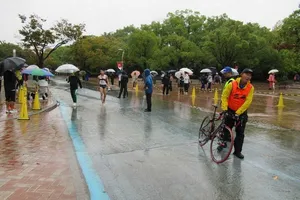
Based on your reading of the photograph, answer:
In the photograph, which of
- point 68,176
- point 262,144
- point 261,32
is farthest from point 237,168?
point 261,32

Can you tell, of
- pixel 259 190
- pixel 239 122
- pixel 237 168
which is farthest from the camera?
pixel 239 122

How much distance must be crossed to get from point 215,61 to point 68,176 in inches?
1545

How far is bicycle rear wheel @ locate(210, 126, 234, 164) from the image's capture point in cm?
604

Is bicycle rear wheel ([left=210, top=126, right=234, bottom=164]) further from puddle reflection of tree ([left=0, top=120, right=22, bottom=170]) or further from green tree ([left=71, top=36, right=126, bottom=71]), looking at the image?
green tree ([left=71, top=36, right=126, bottom=71])

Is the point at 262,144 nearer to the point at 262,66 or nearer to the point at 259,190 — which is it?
the point at 259,190

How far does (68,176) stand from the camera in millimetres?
5023

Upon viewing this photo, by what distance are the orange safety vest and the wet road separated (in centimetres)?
108

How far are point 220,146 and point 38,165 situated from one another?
357 cm

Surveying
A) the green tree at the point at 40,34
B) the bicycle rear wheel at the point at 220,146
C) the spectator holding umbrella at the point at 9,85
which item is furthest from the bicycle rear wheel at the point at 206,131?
the green tree at the point at 40,34

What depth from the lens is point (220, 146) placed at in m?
6.33

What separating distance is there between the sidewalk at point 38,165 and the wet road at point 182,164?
1.56 ft

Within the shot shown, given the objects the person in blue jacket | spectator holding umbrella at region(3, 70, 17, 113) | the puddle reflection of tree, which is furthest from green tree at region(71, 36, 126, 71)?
the puddle reflection of tree

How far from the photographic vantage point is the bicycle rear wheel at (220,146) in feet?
19.8

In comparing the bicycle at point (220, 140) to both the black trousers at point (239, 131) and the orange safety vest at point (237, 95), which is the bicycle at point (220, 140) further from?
the orange safety vest at point (237, 95)
